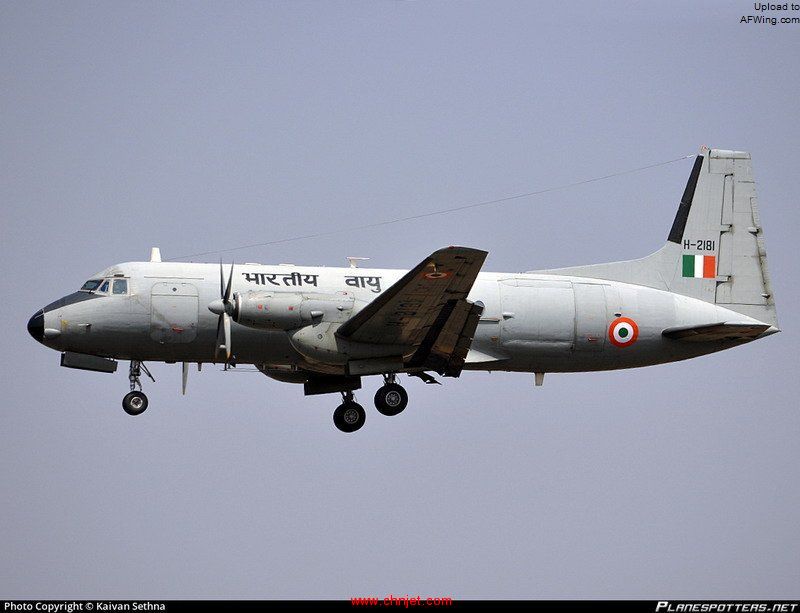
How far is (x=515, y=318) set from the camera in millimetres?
30172

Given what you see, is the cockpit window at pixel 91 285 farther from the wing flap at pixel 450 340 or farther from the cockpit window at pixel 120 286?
the wing flap at pixel 450 340

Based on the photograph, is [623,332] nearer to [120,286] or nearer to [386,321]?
[386,321]

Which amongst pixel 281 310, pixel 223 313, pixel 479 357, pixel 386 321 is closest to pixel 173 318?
pixel 223 313

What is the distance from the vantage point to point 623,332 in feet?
100

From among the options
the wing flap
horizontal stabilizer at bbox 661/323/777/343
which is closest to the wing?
the wing flap

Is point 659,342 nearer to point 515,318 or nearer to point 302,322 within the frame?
point 515,318

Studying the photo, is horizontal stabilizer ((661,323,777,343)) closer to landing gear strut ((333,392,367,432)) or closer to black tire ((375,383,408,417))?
black tire ((375,383,408,417))

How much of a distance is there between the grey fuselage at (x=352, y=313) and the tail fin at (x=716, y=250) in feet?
2.01

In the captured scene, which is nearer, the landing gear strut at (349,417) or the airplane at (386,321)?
the airplane at (386,321)

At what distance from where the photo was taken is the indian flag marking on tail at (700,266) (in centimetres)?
3225

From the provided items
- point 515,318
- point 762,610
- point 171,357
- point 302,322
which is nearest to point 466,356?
point 515,318

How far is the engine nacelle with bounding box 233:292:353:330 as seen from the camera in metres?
27.7

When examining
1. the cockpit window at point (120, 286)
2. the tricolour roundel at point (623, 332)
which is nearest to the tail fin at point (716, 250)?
the tricolour roundel at point (623, 332)

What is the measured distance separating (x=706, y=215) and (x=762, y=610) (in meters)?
11.3
